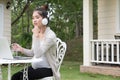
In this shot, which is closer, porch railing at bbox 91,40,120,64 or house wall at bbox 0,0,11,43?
porch railing at bbox 91,40,120,64

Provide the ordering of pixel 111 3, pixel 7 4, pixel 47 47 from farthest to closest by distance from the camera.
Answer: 1. pixel 7 4
2. pixel 111 3
3. pixel 47 47

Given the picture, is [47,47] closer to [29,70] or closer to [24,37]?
[29,70]

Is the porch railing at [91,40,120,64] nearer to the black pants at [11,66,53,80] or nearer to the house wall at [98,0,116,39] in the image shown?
the house wall at [98,0,116,39]

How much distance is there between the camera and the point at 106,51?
9.59 meters

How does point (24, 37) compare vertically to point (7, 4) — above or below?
below

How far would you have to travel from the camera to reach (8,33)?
13.6 metres

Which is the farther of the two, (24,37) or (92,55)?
(24,37)

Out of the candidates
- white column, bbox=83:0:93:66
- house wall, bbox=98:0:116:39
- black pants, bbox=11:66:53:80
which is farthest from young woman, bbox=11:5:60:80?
house wall, bbox=98:0:116:39

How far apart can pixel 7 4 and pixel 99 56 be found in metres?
5.07

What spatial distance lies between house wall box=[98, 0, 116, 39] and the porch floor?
1597mm

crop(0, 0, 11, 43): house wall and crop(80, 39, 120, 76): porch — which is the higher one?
crop(0, 0, 11, 43): house wall

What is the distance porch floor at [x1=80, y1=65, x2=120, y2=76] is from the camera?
29.8 ft

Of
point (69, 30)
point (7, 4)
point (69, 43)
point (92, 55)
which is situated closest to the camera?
point (92, 55)

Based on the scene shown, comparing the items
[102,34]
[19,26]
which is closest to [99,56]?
[102,34]
